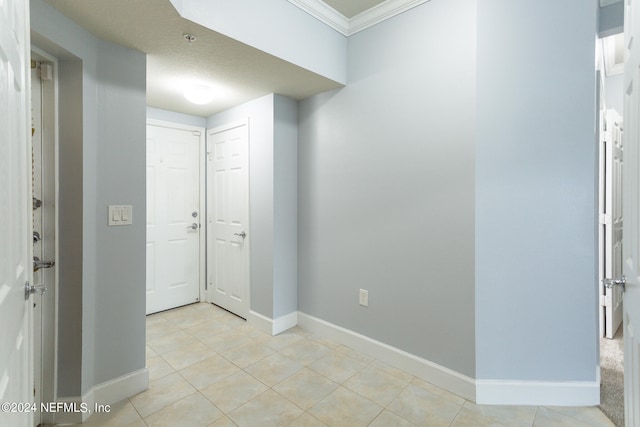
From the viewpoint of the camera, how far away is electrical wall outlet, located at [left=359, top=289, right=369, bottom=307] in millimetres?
2537

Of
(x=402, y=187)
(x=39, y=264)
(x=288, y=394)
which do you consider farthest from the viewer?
(x=402, y=187)

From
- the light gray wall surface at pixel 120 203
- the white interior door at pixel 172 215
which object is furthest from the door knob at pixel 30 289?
the white interior door at pixel 172 215

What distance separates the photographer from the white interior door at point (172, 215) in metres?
3.33

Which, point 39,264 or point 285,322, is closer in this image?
point 39,264

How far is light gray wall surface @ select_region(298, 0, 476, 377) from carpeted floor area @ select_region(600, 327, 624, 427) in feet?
2.42

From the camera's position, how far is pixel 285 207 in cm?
301

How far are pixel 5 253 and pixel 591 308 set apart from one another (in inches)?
103

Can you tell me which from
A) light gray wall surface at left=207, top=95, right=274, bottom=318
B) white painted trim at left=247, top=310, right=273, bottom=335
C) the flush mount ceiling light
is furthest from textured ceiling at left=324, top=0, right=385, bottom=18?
white painted trim at left=247, top=310, right=273, bottom=335

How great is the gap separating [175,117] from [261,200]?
1.46m

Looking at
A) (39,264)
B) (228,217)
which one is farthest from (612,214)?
(39,264)

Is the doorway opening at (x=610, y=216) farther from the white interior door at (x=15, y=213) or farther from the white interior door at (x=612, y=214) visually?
the white interior door at (x=15, y=213)

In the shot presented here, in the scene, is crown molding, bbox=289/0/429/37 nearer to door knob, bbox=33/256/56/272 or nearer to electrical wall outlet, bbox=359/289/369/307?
electrical wall outlet, bbox=359/289/369/307

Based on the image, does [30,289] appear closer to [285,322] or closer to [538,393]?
[285,322]

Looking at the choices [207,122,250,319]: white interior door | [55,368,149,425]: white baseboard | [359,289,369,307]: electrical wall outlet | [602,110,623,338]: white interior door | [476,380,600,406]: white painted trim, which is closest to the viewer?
[55,368,149,425]: white baseboard
